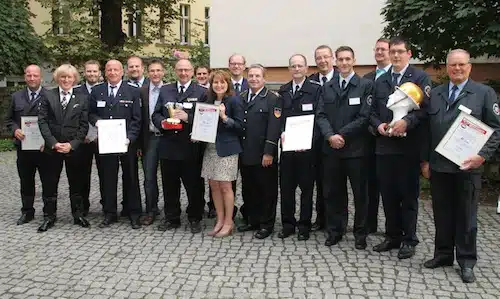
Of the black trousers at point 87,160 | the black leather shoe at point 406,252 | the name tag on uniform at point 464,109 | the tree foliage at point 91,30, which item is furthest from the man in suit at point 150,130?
the tree foliage at point 91,30

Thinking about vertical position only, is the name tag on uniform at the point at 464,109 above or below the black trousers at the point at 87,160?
above

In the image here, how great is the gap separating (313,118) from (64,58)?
1219cm

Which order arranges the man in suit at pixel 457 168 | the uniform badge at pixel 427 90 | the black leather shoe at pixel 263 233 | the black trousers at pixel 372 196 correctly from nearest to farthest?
the man in suit at pixel 457 168 < the uniform badge at pixel 427 90 < the black trousers at pixel 372 196 < the black leather shoe at pixel 263 233

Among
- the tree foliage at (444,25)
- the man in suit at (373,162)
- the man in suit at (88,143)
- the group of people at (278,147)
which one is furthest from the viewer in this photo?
the tree foliage at (444,25)

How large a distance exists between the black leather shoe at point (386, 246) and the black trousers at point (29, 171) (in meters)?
4.22

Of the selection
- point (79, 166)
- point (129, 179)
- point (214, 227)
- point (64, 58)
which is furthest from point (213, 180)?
point (64, 58)

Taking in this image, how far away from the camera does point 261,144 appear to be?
6.11 metres

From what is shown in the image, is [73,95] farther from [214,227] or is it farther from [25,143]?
[214,227]

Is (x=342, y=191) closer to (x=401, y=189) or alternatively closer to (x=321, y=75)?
(x=401, y=189)

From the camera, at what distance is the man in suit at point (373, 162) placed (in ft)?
19.1

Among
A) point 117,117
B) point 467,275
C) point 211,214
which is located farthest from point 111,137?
point 467,275

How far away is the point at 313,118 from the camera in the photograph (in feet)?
18.9

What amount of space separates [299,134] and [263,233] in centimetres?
130

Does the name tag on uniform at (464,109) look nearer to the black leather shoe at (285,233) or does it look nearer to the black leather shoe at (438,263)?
the black leather shoe at (438,263)
